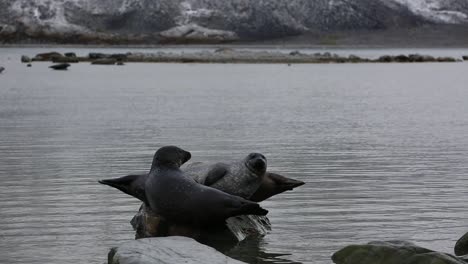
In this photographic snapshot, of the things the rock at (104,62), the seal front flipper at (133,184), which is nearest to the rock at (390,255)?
the seal front flipper at (133,184)

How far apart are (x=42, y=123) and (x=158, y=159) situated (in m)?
15.9

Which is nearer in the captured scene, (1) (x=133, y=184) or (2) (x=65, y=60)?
(1) (x=133, y=184)

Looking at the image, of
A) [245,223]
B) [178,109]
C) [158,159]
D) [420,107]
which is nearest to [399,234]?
[245,223]

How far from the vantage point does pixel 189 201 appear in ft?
37.7

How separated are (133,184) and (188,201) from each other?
1222 mm

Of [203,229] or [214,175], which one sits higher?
[214,175]

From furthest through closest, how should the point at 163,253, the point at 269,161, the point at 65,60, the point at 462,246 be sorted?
the point at 65,60
the point at 269,161
the point at 462,246
the point at 163,253

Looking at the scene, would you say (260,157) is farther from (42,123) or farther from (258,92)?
(258,92)

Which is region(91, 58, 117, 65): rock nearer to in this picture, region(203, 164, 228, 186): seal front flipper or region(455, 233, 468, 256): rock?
region(203, 164, 228, 186): seal front flipper

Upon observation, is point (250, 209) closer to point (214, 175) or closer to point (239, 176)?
point (239, 176)

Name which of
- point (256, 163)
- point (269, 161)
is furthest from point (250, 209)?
point (269, 161)

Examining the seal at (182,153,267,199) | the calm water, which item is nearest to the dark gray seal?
the calm water

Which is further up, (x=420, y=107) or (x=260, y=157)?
(x=260, y=157)

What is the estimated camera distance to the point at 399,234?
1195 cm
